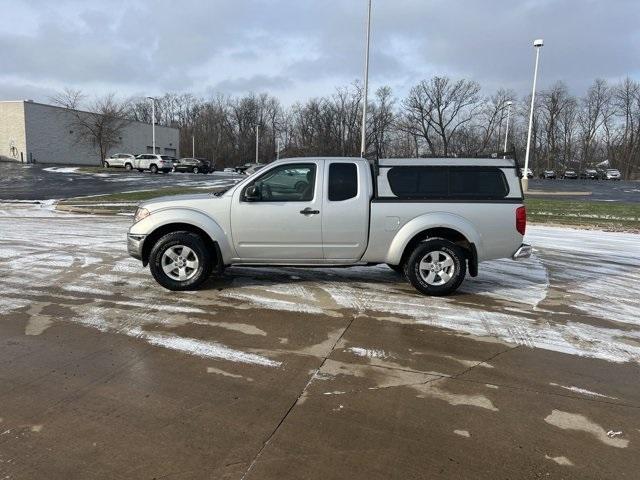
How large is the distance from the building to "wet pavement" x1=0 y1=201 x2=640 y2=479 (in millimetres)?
58316

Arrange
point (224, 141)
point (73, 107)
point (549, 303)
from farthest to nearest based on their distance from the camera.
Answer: point (224, 141)
point (73, 107)
point (549, 303)

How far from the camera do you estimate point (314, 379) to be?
415 centimetres

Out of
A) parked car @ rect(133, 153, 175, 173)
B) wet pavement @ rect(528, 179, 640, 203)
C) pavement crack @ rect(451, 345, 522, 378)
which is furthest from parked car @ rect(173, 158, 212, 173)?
pavement crack @ rect(451, 345, 522, 378)

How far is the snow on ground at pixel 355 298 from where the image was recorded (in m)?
5.30

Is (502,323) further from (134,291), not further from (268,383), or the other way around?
(134,291)

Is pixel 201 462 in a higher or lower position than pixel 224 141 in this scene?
lower

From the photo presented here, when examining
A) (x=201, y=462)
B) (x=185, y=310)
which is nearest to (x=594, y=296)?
(x=185, y=310)

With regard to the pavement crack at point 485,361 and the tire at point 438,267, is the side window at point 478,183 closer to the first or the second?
the tire at point 438,267

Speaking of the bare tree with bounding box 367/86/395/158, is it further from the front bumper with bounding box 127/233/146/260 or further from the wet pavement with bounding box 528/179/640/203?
the front bumper with bounding box 127/233/146/260

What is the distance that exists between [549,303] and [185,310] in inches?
183

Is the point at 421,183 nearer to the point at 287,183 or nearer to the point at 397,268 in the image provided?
the point at 397,268

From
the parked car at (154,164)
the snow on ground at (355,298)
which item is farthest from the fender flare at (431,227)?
the parked car at (154,164)

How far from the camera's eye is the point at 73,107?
6256 cm

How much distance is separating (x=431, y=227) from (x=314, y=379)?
312 cm
